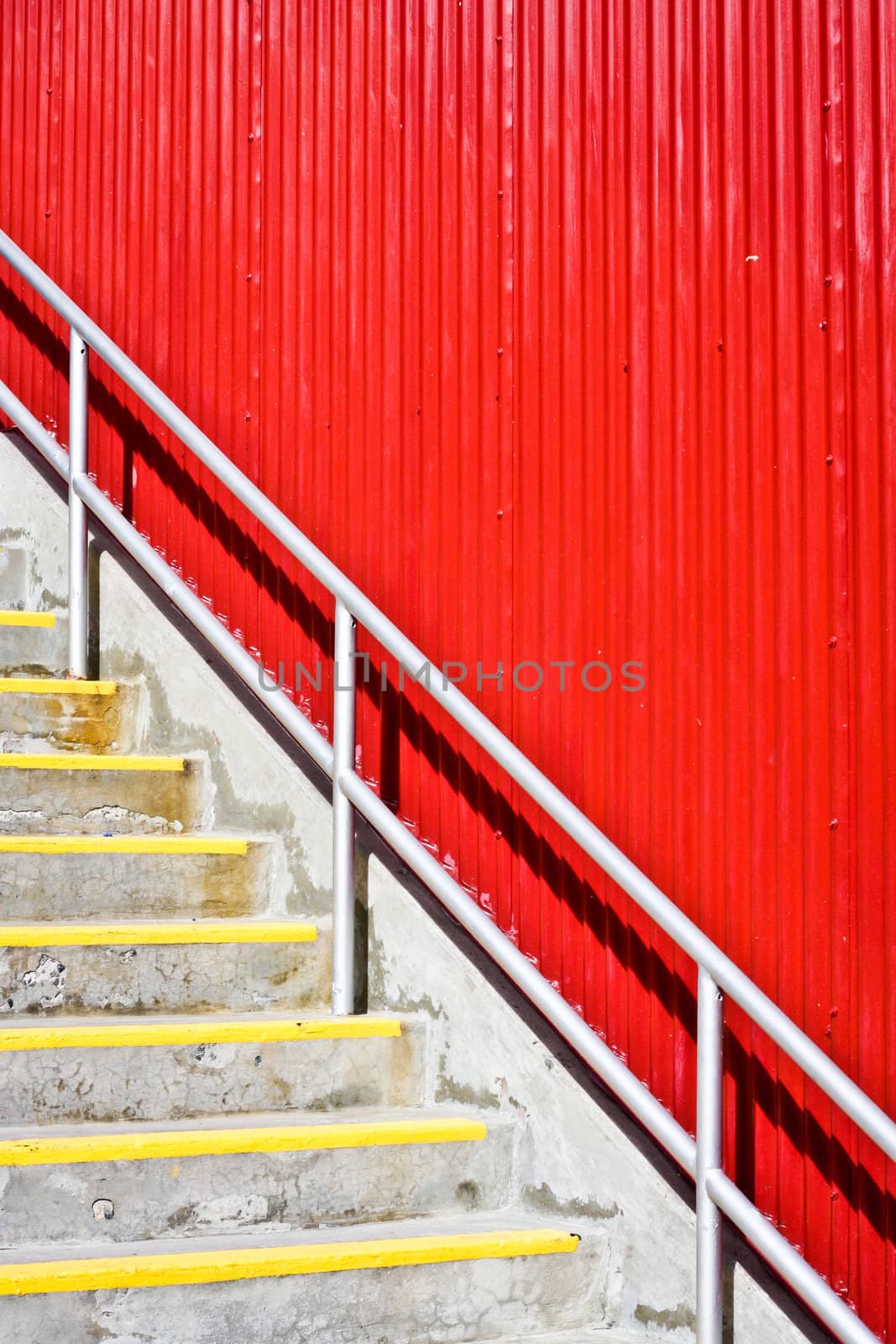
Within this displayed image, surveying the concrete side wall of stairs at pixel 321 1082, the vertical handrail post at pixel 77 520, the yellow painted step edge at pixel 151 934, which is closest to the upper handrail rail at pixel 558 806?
the vertical handrail post at pixel 77 520

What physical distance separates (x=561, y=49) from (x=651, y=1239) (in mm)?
2319

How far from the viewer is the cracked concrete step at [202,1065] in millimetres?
2553

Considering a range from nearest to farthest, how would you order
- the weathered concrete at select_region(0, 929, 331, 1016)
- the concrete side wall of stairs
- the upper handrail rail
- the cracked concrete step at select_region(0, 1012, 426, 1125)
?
the upper handrail rail
the concrete side wall of stairs
the cracked concrete step at select_region(0, 1012, 426, 1125)
the weathered concrete at select_region(0, 929, 331, 1016)

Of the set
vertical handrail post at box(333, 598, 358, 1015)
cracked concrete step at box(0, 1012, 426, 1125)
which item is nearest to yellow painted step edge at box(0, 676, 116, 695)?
vertical handrail post at box(333, 598, 358, 1015)

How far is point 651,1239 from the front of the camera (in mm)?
2604

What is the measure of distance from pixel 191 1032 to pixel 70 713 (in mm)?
1126

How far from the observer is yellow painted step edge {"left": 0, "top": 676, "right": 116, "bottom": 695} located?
3.44 metres

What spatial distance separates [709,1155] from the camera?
2.37 m

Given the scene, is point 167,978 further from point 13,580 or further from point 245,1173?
point 13,580

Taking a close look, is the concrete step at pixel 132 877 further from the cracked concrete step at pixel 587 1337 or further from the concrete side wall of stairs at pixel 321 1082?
the cracked concrete step at pixel 587 1337

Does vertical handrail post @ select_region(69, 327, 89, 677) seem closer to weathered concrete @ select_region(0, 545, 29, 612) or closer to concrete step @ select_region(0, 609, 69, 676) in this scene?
concrete step @ select_region(0, 609, 69, 676)

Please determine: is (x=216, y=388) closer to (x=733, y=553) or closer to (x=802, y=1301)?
(x=733, y=553)

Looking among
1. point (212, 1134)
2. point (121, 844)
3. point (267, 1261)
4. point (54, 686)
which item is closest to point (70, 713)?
point (54, 686)

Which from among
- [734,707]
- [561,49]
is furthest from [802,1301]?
[561,49]
